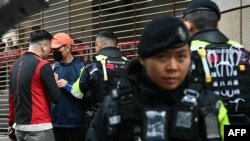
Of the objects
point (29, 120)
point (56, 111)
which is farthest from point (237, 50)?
point (56, 111)

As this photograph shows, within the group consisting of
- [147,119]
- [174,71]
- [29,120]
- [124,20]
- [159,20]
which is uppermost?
[124,20]

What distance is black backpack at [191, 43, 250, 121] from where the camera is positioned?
288 centimetres

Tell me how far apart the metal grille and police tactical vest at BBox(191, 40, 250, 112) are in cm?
335

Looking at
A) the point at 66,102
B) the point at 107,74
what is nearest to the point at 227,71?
the point at 107,74

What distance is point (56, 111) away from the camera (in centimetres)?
516

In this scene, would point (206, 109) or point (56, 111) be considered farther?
point (56, 111)

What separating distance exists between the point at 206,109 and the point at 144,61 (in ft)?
1.20

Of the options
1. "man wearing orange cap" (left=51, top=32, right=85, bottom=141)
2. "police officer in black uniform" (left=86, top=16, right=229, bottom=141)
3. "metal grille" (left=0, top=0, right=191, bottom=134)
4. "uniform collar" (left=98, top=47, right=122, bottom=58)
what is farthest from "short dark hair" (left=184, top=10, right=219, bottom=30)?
→ "metal grille" (left=0, top=0, right=191, bottom=134)

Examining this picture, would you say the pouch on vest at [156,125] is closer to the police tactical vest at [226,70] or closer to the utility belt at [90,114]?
the police tactical vest at [226,70]

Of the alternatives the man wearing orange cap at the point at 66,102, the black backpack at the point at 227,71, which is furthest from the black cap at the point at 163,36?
the man wearing orange cap at the point at 66,102

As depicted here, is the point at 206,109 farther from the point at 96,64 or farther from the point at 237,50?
the point at 96,64

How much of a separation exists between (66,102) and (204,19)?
2.47 m

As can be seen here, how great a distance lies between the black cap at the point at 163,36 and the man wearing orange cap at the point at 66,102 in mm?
3038

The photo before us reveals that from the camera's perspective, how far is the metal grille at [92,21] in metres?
7.06
